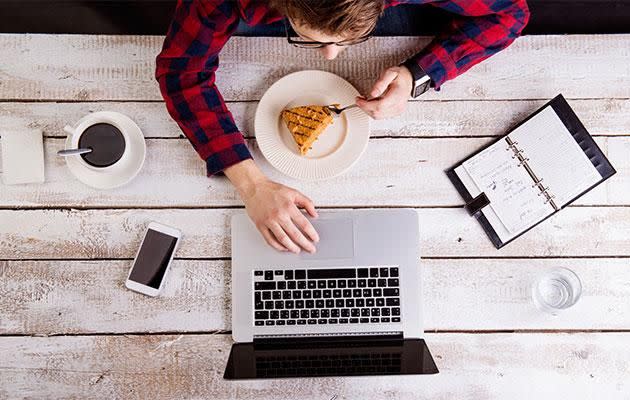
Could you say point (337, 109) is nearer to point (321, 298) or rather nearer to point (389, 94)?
point (389, 94)

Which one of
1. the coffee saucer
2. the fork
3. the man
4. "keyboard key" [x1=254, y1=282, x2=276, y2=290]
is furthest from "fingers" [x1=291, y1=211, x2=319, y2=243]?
the coffee saucer

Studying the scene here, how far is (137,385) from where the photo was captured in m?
1.17

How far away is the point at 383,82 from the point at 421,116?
13cm

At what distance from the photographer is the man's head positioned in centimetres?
87

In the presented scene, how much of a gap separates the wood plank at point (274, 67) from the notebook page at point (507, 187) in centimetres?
13

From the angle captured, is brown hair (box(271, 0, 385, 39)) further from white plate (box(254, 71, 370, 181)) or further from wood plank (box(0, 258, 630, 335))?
wood plank (box(0, 258, 630, 335))

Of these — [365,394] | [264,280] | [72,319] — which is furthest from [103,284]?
[365,394]

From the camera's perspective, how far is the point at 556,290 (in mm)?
1202

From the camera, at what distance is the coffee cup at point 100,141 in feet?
3.76

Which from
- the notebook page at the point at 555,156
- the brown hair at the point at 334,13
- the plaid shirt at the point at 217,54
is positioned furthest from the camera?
the notebook page at the point at 555,156

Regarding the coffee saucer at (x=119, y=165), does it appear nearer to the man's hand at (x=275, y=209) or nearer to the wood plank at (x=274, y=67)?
the wood plank at (x=274, y=67)

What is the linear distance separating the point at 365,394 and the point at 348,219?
35cm

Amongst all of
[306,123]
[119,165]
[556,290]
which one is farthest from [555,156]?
[119,165]

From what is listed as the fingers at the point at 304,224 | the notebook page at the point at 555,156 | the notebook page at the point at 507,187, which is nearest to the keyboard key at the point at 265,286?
the fingers at the point at 304,224
